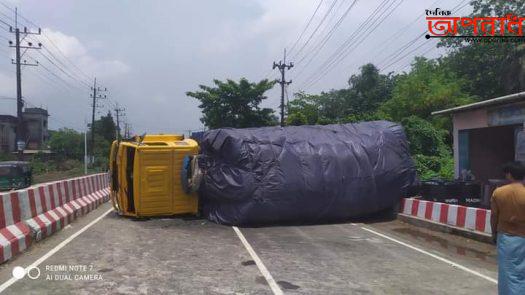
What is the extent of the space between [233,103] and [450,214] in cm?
3259

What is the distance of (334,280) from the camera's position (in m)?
7.49

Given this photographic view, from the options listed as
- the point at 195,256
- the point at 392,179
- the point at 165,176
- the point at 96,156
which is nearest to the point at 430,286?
the point at 195,256

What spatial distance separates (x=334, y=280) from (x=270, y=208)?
5701 mm

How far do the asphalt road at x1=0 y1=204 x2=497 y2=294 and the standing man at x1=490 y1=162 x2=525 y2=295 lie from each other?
149 centimetres

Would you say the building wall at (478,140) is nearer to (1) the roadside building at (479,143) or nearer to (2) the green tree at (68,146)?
(1) the roadside building at (479,143)

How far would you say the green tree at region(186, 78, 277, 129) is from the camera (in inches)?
1718

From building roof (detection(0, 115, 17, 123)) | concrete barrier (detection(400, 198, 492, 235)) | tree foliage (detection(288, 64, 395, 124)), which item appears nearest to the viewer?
concrete barrier (detection(400, 198, 492, 235))

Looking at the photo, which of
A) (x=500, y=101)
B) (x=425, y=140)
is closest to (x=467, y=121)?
(x=500, y=101)

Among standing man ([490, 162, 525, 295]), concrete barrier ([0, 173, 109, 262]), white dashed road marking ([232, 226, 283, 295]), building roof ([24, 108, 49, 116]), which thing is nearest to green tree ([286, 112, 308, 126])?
concrete barrier ([0, 173, 109, 262])

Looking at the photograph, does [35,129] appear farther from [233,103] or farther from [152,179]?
[152,179]

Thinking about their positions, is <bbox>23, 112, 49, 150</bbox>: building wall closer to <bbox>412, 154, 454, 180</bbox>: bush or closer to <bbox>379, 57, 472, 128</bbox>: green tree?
<bbox>379, 57, 472, 128</bbox>: green tree

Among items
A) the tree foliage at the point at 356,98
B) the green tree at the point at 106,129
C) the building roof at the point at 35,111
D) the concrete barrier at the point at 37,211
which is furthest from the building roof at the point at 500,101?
the building roof at the point at 35,111

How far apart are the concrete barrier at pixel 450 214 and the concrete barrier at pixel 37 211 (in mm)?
8831

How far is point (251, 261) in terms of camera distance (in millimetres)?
8734
